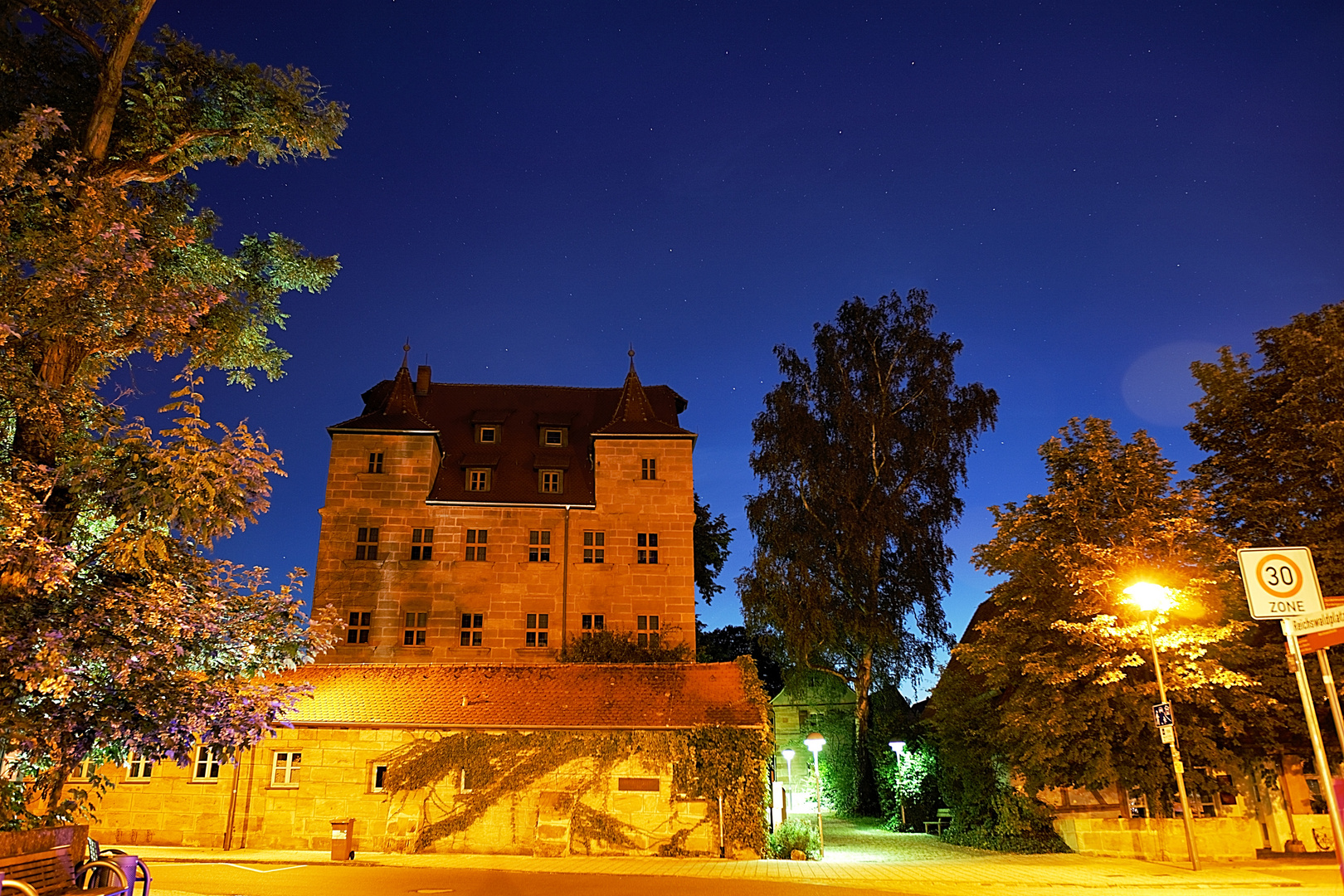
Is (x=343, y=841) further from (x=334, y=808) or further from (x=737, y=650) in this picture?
(x=737, y=650)

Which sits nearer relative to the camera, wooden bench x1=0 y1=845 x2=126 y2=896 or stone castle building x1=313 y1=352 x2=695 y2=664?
wooden bench x1=0 y1=845 x2=126 y2=896

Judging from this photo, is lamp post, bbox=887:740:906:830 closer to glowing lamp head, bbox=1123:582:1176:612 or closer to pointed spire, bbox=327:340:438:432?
glowing lamp head, bbox=1123:582:1176:612

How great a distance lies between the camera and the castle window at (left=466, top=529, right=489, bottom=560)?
1377 inches

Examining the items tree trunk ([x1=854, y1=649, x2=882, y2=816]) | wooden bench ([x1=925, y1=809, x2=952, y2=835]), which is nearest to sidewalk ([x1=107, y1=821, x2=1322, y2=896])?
wooden bench ([x1=925, y1=809, x2=952, y2=835])

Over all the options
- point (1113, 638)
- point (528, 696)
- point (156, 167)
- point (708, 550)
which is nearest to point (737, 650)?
point (708, 550)

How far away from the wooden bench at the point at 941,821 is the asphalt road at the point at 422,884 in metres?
11.6

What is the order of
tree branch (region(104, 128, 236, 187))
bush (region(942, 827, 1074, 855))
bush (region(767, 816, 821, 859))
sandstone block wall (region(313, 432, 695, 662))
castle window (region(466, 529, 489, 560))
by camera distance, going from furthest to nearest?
1. castle window (region(466, 529, 489, 560))
2. sandstone block wall (region(313, 432, 695, 662))
3. bush (region(942, 827, 1074, 855))
4. bush (region(767, 816, 821, 859))
5. tree branch (region(104, 128, 236, 187))

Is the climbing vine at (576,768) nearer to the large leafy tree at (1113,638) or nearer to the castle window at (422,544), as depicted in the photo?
the large leafy tree at (1113,638)

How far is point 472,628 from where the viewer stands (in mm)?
34000

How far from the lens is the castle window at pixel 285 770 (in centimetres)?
2136

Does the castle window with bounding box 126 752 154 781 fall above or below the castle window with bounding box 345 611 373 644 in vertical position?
below

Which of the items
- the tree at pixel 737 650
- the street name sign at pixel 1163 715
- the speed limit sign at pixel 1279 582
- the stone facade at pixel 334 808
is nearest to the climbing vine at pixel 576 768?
the stone facade at pixel 334 808

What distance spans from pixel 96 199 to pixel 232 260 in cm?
419

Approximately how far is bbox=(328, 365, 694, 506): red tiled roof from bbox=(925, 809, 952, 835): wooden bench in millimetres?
16708
